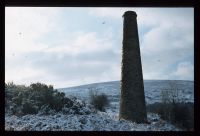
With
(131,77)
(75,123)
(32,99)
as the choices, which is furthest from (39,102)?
(131,77)

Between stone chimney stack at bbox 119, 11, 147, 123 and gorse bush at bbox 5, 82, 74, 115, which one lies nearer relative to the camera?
stone chimney stack at bbox 119, 11, 147, 123

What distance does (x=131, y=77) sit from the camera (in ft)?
42.4

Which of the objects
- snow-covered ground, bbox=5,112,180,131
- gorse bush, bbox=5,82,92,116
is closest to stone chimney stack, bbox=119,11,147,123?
snow-covered ground, bbox=5,112,180,131

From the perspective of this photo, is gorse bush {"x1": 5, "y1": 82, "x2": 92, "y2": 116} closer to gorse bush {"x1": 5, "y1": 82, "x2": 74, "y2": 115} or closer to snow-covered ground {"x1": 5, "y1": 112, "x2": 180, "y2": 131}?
gorse bush {"x1": 5, "y1": 82, "x2": 74, "y2": 115}

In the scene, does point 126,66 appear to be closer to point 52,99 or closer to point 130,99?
point 130,99

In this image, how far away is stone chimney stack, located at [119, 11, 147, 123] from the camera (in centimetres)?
1279

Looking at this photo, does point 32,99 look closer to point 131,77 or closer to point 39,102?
point 39,102

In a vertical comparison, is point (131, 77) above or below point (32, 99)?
above

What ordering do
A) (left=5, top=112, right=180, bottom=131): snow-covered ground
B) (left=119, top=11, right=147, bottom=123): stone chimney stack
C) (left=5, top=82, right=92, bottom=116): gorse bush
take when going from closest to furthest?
(left=5, top=112, right=180, bottom=131): snow-covered ground → (left=119, top=11, right=147, bottom=123): stone chimney stack → (left=5, top=82, right=92, bottom=116): gorse bush

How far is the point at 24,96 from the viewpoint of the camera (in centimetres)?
1448

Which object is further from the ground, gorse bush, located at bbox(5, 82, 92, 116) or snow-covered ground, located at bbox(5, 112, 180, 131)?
gorse bush, located at bbox(5, 82, 92, 116)

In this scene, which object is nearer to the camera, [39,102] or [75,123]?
[75,123]
